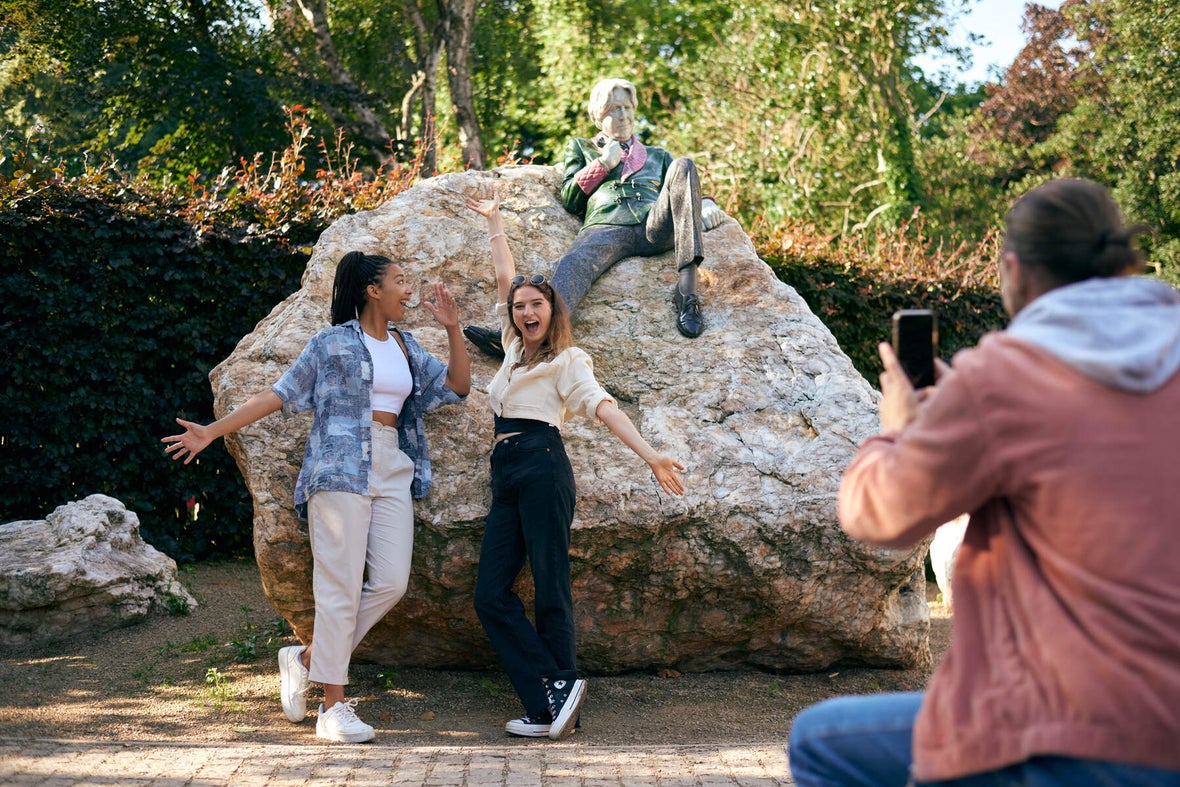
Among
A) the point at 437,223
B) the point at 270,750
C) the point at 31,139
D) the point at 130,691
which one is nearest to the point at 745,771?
the point at 270,750

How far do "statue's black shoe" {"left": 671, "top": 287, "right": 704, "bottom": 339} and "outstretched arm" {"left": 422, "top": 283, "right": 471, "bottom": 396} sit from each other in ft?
4.91

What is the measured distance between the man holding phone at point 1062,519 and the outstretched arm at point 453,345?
3.45 metres

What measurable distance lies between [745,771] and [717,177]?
41.2 feet

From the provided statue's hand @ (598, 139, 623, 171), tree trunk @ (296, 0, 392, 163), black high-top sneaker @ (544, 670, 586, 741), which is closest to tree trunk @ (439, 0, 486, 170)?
tree trunk @ (296, 0, 392, 163)

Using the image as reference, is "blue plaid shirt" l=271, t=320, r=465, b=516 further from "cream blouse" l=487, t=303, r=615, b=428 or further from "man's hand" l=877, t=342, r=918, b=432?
"man's hand" l=877, t=342, r=918, b=432

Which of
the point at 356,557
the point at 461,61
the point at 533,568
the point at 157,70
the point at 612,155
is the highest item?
the point at 157,70

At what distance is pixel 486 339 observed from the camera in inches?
226

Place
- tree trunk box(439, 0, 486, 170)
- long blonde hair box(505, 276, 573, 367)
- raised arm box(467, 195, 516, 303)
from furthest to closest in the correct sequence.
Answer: tree trunk box(439, 0, 486, 170) < raised arm box(467, 195, 516, 303) < long blonde hair box(505, 276, 573, 367)

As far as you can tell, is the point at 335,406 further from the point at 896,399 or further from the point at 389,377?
the point at 896,399

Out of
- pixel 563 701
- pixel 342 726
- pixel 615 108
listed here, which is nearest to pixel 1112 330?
pixel 563 701

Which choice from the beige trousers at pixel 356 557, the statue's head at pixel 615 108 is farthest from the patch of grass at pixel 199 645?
the statue's head at pixel 615 108

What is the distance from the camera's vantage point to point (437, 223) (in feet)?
20.8

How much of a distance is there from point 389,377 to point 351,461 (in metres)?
0.47

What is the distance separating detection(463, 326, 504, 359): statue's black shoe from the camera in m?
5.74
